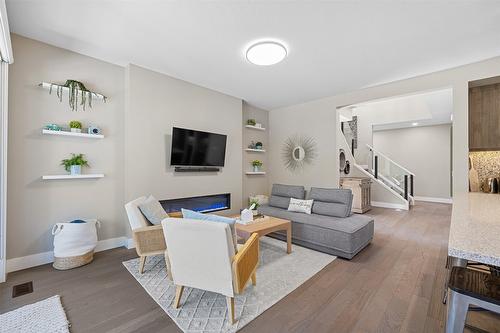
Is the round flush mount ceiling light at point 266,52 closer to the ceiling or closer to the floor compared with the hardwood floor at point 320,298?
closer to the ceiling

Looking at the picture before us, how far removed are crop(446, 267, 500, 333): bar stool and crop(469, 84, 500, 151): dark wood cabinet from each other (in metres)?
3.07

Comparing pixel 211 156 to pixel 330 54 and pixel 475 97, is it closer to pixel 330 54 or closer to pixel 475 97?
pixel 330 54

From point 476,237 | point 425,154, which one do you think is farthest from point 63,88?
point 425,154

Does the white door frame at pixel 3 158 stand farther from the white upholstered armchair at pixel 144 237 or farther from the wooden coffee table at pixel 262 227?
the wooden coffee table at pixel 262 227

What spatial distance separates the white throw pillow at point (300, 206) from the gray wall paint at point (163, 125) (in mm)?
1496

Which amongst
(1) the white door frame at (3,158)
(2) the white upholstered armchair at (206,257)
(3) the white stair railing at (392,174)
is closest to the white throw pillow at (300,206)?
(2) the white upholstered armchair at (206,257)

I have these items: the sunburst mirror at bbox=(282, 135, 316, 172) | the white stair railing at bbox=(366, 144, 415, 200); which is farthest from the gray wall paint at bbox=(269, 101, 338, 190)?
the white stair railing at bbox=(366, 144, 415, 200)

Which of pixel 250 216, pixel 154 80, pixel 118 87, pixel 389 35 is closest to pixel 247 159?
pixel 250 216

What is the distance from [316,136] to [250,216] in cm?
287

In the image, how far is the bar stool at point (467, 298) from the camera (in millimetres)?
996

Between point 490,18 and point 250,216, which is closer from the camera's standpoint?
point 490,18

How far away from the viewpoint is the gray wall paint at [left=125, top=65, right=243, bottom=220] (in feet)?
11.5

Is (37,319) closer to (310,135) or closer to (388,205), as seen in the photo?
(310,135)

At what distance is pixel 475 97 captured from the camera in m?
3.32
